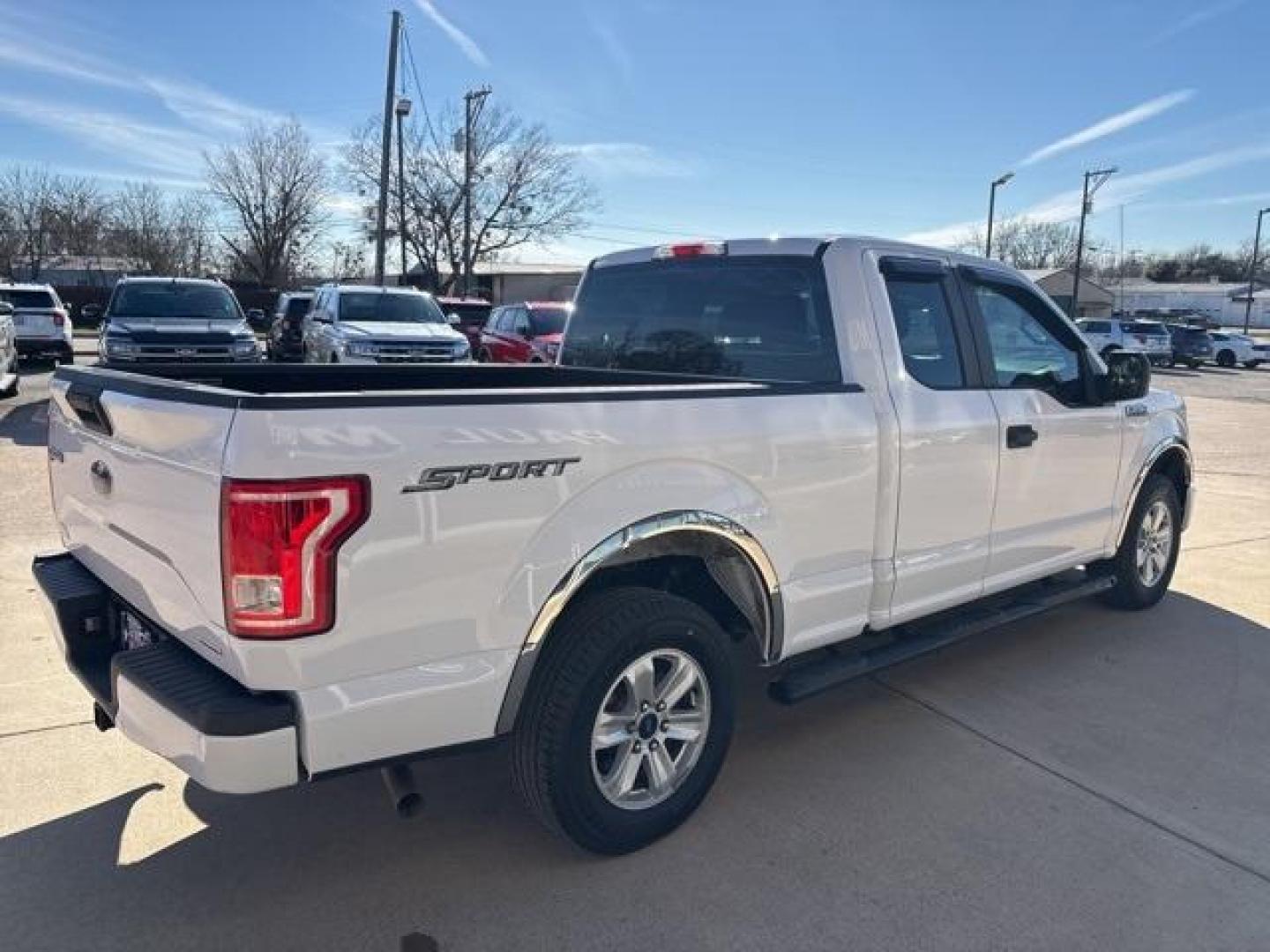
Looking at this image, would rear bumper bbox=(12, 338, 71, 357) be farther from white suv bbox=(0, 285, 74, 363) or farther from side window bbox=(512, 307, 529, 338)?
A: side window bbox=(512, 307, 529, 338)

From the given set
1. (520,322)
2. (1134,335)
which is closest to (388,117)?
(520,322)

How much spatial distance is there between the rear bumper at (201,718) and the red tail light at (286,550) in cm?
18

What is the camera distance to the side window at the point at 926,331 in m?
3.73

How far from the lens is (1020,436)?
4.10 m

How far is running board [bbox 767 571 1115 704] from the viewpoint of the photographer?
3420 mm

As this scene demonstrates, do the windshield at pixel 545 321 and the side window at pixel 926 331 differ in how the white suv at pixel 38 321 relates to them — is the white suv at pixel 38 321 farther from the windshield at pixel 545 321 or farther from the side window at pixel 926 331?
the side window at pixel 926 331

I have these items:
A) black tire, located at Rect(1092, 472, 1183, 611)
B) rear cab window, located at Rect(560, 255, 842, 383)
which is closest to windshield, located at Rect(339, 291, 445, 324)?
rear cab window, located at Rect(560, 255, 842, 383)

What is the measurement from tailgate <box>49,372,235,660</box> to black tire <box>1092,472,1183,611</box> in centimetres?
478

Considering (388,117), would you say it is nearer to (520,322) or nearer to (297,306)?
(297,306)

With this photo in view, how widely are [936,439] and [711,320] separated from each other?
3.56 feet

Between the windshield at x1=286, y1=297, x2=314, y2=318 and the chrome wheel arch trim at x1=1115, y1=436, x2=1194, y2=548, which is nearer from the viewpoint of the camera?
the chrome wheel arch trim at x1=1115, y1=436, x2=1194, y2=548

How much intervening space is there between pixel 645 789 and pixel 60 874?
1.76 meters

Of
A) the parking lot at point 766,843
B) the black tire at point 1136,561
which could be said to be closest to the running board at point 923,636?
the black tire at point 1136,561

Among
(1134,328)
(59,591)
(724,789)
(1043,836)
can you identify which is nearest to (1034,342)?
(1043,836)
